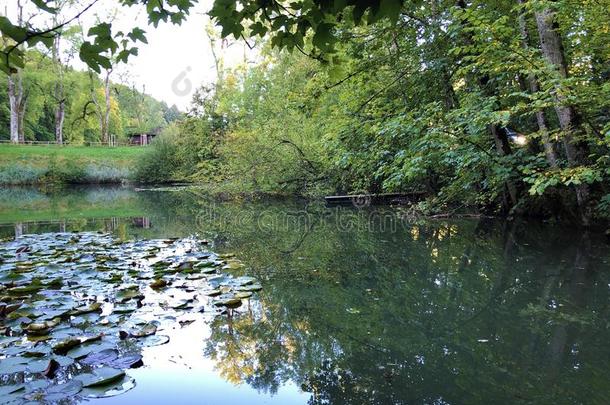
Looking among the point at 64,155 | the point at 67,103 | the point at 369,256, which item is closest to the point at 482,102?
the point at 369,256

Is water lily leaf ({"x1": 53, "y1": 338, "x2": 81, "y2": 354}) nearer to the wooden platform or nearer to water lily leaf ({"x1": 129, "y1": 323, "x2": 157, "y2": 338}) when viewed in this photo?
water lily leaf ({"x1": 129, "y1": 323, "x2": 157, "y2": 338})

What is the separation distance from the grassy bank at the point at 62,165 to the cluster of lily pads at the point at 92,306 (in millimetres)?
25552

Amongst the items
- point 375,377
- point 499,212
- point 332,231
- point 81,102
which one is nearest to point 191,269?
point 375,377

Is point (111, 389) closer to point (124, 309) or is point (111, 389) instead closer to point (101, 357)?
point (101, 357)

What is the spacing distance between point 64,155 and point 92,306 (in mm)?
31136

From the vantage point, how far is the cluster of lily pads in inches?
112

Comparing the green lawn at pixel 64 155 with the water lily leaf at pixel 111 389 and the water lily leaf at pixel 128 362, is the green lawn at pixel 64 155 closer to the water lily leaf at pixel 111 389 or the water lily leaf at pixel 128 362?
the water lily leaf at pixel 128 362

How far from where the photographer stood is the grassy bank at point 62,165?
28.7m

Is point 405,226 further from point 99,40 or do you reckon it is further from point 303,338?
point 99,40

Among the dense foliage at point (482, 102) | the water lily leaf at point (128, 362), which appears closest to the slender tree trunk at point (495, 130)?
the dense foliage at point (482, 102)

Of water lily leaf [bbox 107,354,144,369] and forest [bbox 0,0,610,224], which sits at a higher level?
forest [bbox 0,0,610,224]

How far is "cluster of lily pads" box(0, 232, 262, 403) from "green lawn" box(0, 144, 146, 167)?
86.5 ft

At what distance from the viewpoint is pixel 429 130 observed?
323 inches

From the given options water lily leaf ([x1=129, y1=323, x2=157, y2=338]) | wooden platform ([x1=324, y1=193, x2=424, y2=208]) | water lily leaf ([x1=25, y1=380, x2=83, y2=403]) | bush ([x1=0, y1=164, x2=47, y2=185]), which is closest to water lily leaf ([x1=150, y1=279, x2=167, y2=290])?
water lily leaf ([x1=129, y1=323, x2=157, y2=338])
